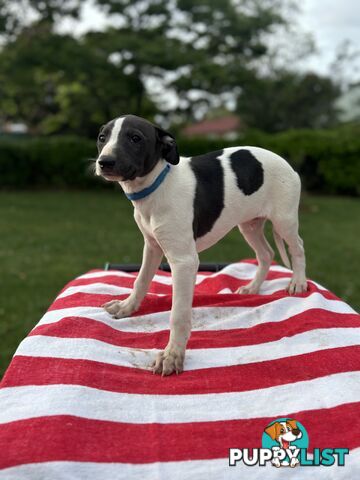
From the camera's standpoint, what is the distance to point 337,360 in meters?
1.85

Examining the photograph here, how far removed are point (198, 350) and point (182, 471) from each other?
735mm

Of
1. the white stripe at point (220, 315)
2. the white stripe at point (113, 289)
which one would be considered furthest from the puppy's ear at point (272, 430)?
the white stripe at point (113, 289)

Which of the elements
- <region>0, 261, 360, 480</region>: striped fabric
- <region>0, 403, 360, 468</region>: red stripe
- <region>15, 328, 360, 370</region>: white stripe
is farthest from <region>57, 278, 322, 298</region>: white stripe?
<region>0, 403, 360, 468</region>: red stripe

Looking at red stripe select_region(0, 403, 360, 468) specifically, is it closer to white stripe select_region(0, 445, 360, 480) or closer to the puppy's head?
white stripe select_region(0, 445, 360, 480)

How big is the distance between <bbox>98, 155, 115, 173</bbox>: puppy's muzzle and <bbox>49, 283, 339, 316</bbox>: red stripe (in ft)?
3.01

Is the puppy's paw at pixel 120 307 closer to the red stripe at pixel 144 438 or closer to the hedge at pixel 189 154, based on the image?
the red stripe at pixel 144 438

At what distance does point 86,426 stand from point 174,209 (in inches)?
35.5

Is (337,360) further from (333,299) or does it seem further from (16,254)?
(16,254)

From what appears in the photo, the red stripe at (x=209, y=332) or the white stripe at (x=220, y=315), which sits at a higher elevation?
the red stripe at (x=209, y=332)

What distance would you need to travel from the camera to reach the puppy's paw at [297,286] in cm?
259

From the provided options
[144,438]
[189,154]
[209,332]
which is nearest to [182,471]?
[144,438]

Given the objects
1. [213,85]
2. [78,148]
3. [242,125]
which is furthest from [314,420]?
[242,125]

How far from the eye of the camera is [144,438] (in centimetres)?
142

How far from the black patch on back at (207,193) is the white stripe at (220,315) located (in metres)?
0.47
